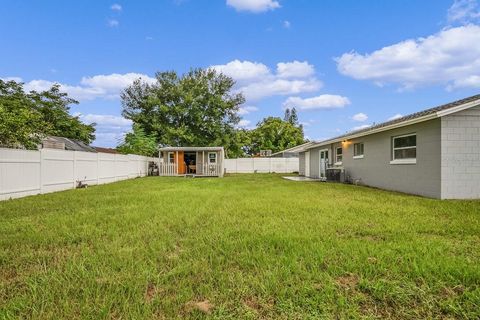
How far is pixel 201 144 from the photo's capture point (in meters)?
34.8

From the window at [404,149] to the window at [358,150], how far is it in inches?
117

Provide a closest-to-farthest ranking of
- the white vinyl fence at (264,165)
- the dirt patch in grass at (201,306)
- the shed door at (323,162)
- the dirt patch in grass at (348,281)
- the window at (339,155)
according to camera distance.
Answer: the dirt patch in grass at (201,306)
the dirt patch in grass at (348,281)
the window at (339,155)
the shed door at (323,162)
the white vinyl fence at (264,165)

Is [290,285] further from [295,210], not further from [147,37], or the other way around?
[147,37]

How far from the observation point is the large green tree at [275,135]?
159ft

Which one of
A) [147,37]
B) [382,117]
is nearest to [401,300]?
[147,37]

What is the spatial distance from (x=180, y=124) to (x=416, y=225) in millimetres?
31836

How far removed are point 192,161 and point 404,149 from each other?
62.2 feet

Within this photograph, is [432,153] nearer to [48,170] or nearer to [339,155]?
[339,155]

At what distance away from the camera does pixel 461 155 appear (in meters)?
8.97

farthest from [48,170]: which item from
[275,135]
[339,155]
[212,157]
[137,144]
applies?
[275,135]

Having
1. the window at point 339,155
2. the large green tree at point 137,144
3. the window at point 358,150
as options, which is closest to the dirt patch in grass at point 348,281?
the window at point 358,150

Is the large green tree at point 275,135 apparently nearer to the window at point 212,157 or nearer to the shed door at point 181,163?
the window at point 212,157

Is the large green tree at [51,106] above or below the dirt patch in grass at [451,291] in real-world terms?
above

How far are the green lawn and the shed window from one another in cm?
526
